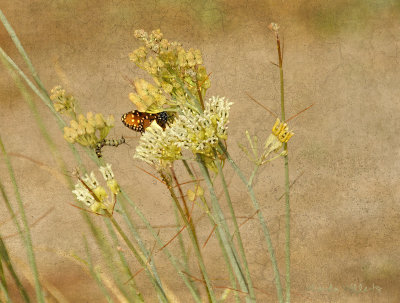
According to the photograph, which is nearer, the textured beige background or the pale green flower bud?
the pale green flower bud

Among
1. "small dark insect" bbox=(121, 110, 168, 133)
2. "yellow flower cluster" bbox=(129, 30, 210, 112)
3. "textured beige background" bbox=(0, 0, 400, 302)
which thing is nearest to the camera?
"yellow flower cluster" bbox=(129, 30, 210, 112)

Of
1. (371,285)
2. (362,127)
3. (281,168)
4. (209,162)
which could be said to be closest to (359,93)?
(362,127)

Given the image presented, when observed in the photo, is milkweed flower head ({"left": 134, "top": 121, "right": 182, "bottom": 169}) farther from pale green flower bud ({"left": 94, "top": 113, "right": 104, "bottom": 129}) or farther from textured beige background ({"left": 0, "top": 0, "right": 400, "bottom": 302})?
textured beige background ({"left": 0, "top": 0, "right": 400, "bottom": 302})

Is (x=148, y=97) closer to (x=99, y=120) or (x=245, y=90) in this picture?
(x=99, y=120)


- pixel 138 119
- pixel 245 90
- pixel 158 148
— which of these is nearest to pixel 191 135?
pixel 158 148

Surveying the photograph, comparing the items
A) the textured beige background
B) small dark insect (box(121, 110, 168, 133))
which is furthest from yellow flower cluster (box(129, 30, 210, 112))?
the textured beige background

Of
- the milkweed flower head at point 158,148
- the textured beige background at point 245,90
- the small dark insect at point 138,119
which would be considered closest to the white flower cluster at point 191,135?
the milkweed flower head at point 158,148
